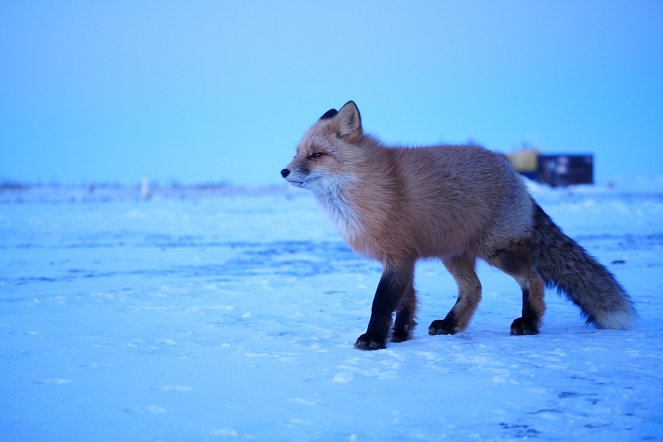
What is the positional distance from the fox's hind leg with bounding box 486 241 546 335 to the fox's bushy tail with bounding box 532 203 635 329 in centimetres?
11

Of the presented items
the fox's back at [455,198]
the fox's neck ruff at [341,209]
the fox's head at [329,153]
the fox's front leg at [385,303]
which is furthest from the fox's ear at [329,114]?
the fox's front leg at [385,303]

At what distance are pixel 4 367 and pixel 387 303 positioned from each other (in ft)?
7.20

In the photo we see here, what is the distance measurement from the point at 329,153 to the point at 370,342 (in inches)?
49.9

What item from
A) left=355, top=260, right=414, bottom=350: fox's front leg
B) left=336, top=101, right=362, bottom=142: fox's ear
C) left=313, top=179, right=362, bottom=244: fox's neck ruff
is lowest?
left=355, top=260, right=414, bottom=350: fox's front leg

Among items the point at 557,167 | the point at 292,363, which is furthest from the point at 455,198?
the point at 557,167

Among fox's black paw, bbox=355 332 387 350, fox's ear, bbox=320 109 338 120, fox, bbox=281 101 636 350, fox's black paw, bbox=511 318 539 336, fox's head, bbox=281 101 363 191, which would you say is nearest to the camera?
fox's black paw, bbox=355 332 387 350

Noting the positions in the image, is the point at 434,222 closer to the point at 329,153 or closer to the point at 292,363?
the point at 329,153

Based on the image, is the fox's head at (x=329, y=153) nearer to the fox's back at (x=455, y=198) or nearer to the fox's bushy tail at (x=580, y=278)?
the fox's back at (x=455, y=198)

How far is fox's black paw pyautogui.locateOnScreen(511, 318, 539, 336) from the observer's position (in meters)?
4.24

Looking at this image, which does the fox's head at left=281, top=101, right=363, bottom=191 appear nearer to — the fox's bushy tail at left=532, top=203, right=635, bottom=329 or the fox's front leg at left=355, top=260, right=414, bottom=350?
the fox's front leg at left=355, top=260, right=414, bottom=350

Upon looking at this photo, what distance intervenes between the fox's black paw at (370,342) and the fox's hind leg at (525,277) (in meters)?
1.01

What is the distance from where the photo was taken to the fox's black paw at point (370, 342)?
382 cm

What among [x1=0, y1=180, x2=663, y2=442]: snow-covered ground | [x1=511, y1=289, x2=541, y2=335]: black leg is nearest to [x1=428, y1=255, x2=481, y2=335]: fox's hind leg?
[x1=0, y1=180, x2=663, y2=442]: snow-covered ground

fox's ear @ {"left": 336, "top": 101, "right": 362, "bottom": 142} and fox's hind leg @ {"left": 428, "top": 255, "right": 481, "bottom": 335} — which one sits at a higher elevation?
fox's ear @ {"left": 336, "top": 101, "right": 362, "bottom": 142}
